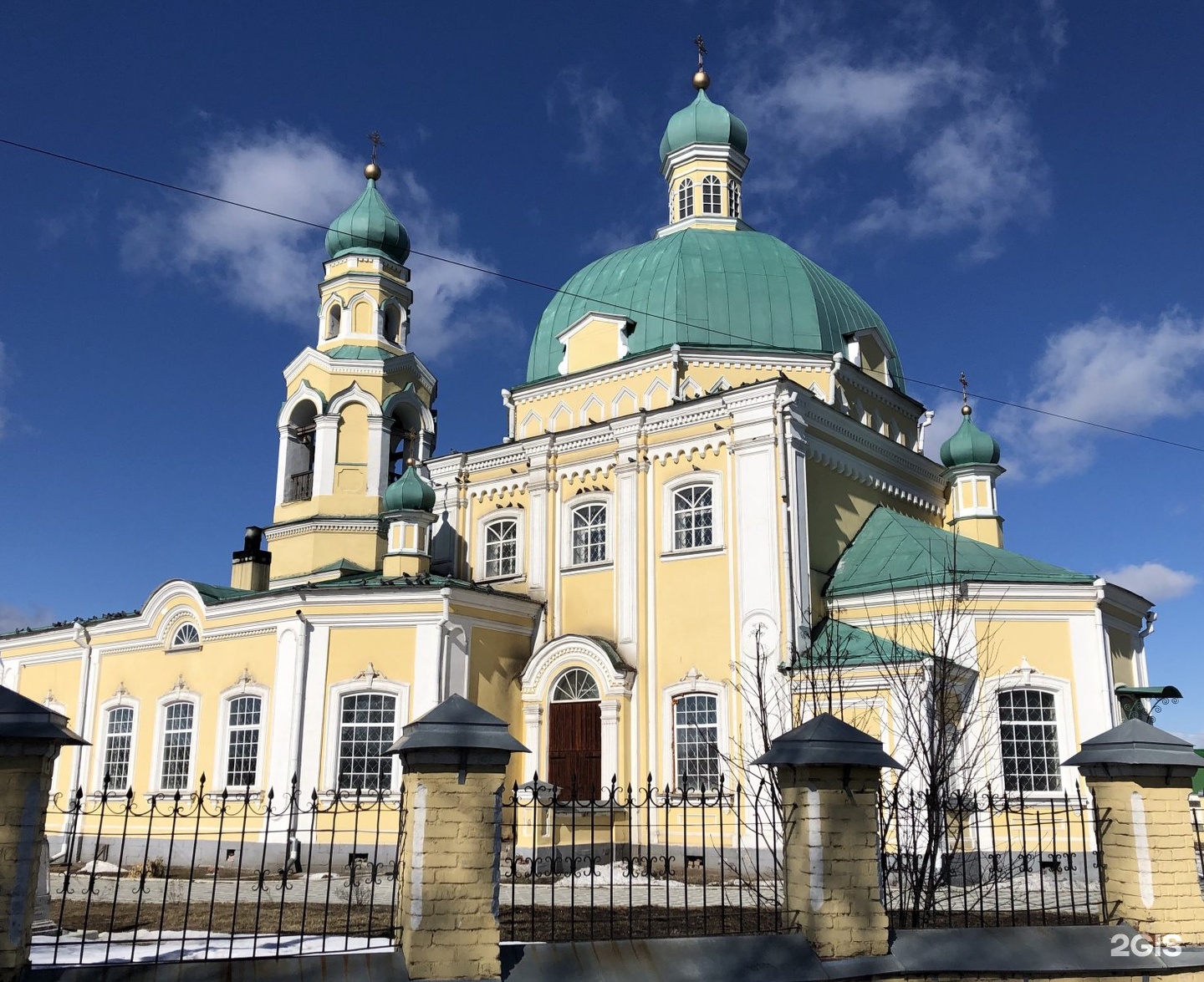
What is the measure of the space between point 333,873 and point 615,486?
25.7ft

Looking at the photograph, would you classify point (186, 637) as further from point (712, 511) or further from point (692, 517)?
point (712, 511)

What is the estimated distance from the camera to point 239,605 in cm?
1953

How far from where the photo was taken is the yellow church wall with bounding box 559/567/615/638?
1923 cm

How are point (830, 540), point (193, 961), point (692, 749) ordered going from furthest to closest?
1. point (830, 540)
2. point (692, 749)
3. point (193, 961)

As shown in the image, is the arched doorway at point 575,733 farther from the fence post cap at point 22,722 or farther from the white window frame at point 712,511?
the fence post cap at point 22,722

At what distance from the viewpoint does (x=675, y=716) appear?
18.0 meters

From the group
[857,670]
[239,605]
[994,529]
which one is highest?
[994,529]

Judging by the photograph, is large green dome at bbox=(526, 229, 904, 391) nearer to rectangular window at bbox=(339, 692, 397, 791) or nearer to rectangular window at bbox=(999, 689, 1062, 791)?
rectangular window at bbox=(999, 689, 1062, 791)

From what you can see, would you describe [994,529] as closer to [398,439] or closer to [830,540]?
[830,540]

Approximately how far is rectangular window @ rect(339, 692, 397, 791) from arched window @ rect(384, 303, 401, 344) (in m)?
9.32

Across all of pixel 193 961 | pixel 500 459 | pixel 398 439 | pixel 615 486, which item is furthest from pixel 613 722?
pixel 193 961

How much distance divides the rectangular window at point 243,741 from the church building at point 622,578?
55mm

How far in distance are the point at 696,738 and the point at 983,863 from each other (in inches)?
181

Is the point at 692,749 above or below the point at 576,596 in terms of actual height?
below
